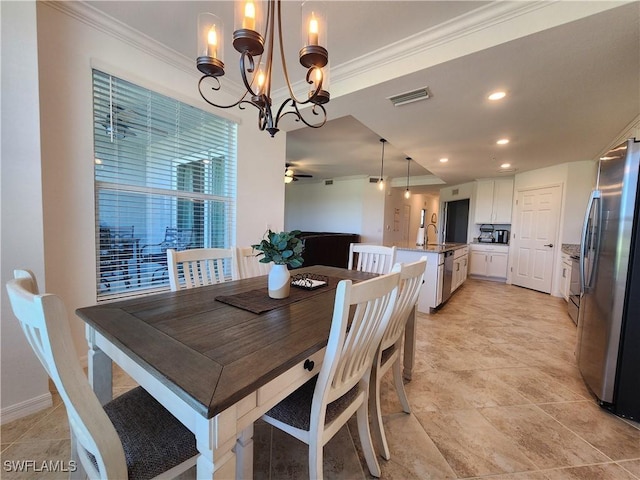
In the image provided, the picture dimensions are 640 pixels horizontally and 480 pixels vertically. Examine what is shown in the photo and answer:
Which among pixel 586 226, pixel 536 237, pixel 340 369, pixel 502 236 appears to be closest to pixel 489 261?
pixel 502 236

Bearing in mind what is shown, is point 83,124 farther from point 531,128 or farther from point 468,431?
point 531,128

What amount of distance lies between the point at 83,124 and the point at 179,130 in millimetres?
690

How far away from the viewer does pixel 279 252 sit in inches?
55.1

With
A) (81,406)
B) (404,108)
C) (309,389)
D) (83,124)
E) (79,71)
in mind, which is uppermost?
Answer: (404,108)

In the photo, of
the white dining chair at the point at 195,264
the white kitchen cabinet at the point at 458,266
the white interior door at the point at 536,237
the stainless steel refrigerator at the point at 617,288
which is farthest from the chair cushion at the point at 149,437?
the white interior door at the point at 536,237

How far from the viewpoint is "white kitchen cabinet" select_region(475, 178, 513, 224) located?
5771 millimetres

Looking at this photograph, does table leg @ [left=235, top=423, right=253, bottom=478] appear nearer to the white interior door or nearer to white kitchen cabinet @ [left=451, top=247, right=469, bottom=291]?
white kitchen cabinet @ [left=451, top=247, right=469, bottom=291]

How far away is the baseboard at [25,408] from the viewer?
1.50 metres

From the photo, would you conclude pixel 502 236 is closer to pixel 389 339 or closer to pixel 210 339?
pixel 389 339

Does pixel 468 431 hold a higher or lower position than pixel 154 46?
lower

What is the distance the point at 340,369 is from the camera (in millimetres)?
981

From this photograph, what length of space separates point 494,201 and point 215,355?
6.79 metres

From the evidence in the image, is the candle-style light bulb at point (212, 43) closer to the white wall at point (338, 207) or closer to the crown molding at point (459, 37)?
the crown molding at point (459, 37)

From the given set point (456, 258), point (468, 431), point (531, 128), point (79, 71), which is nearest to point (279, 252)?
point (468, 431)
